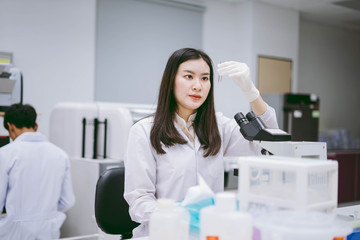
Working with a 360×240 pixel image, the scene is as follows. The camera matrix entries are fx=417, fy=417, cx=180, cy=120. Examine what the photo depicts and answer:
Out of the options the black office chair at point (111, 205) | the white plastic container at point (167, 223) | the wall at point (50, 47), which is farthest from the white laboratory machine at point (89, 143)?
the white plastic container at point (167, 223)

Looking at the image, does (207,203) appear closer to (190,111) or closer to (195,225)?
(195,225)

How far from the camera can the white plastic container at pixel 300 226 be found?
834mm

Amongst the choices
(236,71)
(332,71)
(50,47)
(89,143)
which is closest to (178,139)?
(236,71)

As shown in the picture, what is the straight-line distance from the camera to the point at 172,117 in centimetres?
162

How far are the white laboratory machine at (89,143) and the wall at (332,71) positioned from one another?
12.3ft

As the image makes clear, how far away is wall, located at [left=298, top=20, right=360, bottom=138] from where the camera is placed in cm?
620

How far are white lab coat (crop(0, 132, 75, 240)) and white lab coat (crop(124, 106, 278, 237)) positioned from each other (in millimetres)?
1309

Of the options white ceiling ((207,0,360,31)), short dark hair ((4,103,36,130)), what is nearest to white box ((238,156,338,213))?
short dark hair ((4,103,36,130))

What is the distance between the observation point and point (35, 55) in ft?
12.9

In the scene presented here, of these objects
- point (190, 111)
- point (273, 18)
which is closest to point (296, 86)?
point (273, 18)

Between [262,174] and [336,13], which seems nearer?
[262,174]

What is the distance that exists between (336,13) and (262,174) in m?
5.40

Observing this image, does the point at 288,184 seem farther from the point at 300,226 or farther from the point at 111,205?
the point at 111,205

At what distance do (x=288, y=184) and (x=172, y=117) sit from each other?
0.75 metres
